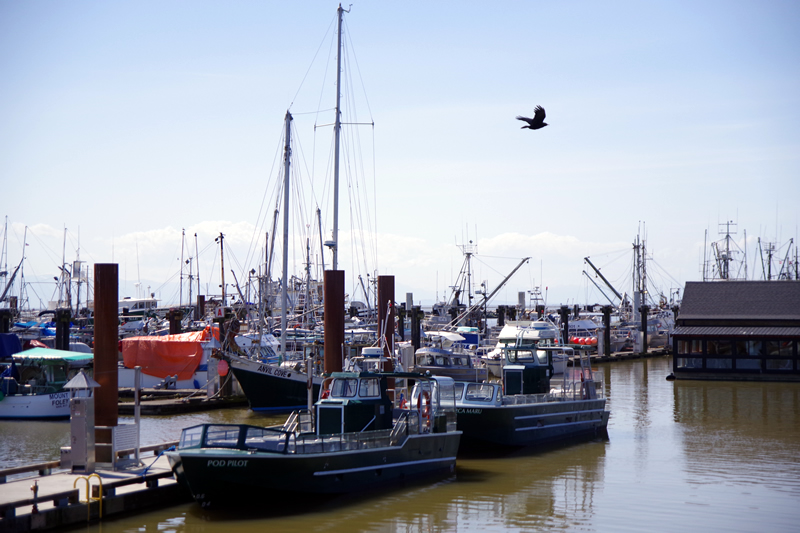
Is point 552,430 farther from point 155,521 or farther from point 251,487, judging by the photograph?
point 155,521

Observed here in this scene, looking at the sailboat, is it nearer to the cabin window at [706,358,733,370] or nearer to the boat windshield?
the boat windshield

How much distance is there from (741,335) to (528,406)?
26576 mm

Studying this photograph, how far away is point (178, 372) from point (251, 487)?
27.5 metres

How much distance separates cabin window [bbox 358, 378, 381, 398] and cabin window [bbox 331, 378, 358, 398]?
18 centimetres

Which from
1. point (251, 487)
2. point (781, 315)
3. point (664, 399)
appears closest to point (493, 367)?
point (664, 399)

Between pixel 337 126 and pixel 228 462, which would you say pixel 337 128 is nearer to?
pixel 337 126

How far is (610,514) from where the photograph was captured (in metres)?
20.4

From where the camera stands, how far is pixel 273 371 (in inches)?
1523

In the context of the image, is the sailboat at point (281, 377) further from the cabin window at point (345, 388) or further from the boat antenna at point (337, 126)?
the cabin window at point (345, 388)

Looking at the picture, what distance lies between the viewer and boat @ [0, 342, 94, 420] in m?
35.8

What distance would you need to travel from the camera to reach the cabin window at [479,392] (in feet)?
95.2

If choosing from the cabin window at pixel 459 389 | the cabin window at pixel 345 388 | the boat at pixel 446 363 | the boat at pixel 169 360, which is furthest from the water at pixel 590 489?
the boat at pixel 446 363

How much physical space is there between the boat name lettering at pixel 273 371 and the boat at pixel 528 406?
37.5 feet

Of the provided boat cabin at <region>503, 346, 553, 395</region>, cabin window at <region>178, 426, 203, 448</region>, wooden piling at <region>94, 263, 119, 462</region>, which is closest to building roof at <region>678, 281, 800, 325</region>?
boat cabin at <region>503, 346, 553, 395</region>
